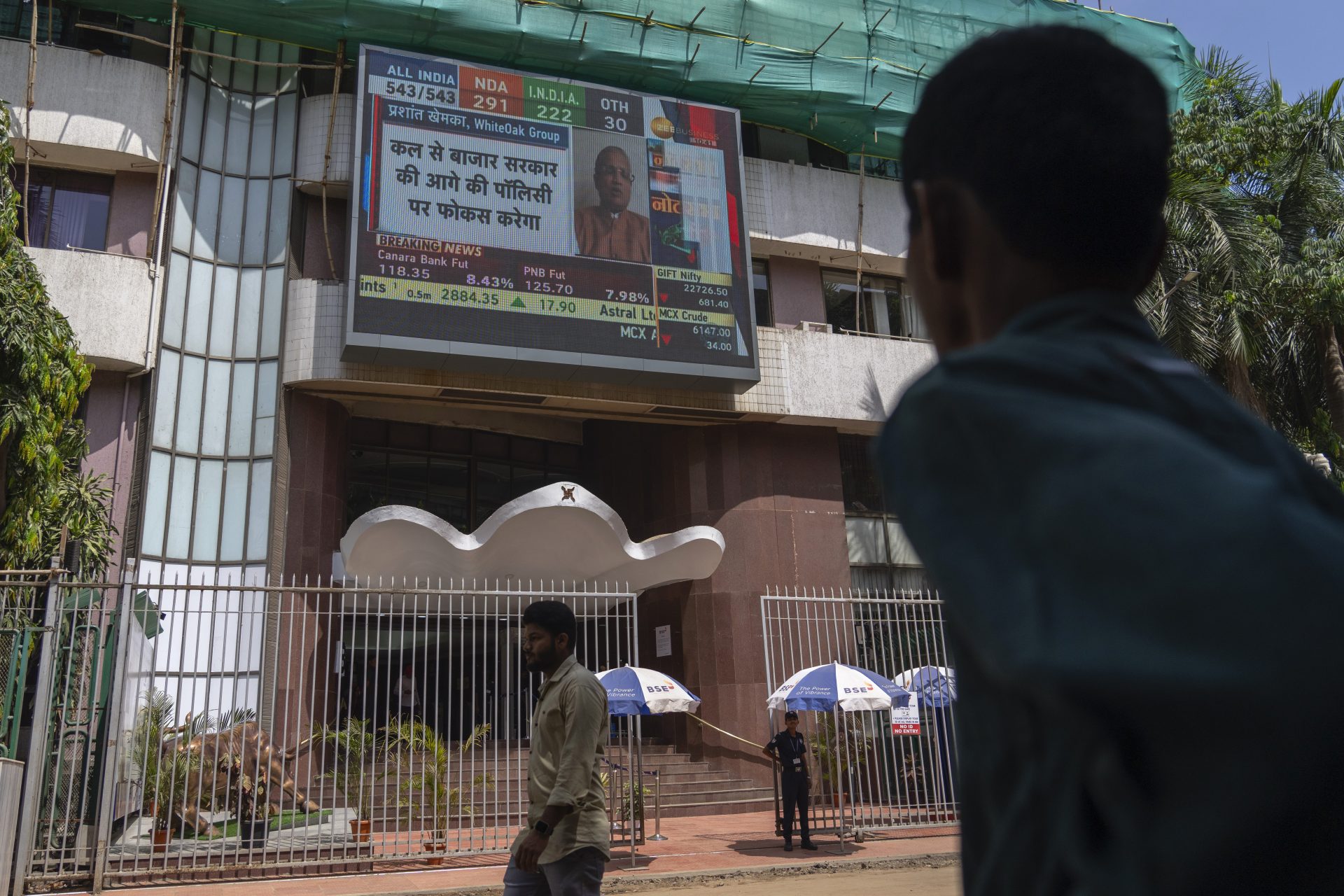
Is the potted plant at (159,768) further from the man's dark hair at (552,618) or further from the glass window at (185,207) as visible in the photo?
the glass window at (185,207)

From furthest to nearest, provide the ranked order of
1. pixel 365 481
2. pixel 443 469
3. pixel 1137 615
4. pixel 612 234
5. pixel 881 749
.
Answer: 1. pixel 443 469
2. pixel 365 481
3. pixel 612 234
4. pixel 881 749
5. pixel 1137 615

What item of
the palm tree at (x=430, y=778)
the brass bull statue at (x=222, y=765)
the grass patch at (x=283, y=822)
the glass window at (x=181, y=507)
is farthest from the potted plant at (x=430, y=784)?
the glass window at (x=181, y=507)

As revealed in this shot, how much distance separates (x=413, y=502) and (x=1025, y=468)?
66.1 feet

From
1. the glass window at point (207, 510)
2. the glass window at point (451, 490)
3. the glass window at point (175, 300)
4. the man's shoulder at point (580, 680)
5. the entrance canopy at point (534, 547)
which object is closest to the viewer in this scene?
the man's shoulder at point (580, 680)

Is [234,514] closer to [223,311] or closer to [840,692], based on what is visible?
[223,311]

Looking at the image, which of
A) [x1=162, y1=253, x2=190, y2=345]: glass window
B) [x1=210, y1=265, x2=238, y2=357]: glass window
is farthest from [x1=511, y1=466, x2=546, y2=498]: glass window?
[x1=162, y1=253, x2=190, y2=345]: glass window

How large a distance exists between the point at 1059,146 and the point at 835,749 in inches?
501

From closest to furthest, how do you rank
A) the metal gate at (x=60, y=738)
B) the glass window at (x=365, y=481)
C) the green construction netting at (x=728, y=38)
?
the metal gate at (x=60, y=738), the green construction netting at (x=728, y=38), the glass window at (x=365, y=481)

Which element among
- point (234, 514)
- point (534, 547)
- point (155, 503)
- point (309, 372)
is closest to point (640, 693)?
point (534, 547)

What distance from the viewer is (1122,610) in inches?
23.4

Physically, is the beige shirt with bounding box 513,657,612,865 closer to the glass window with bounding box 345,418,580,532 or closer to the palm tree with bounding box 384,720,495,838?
the palm tree with bounding box 384,720,495,838

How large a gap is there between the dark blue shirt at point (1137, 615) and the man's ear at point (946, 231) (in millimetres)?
171

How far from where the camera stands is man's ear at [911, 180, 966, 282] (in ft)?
2.77

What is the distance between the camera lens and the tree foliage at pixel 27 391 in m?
11.6
